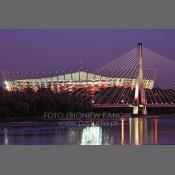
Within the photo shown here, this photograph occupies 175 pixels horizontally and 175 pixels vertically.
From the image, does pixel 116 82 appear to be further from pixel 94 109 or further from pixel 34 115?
pixel 34 115

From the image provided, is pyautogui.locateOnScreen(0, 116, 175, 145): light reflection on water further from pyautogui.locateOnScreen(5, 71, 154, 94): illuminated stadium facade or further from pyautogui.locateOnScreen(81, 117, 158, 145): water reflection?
pyautogui.locateOnScreen(5, 71, 154, 94): illuminated stadium facade

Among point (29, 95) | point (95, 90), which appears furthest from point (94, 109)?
point (29, 95)

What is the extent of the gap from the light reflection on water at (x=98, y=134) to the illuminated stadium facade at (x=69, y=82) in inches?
30.7

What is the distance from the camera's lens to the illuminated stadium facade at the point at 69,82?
1346 centimetres

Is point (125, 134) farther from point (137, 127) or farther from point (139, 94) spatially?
point (139, 94)

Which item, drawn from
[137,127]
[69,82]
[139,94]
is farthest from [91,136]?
[139,94]

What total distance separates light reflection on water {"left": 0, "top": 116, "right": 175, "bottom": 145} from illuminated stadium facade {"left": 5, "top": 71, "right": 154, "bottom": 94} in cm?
78

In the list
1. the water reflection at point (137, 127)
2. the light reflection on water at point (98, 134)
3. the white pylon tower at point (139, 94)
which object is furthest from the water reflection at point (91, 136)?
the white pylon tower at point (139, 94)

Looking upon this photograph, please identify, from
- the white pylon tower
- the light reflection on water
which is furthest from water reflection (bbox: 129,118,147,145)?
the white pylon tower

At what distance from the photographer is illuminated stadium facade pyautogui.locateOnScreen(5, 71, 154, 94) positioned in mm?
13461

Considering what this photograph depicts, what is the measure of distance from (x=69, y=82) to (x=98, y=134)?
201 cm

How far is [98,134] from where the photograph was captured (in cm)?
1190

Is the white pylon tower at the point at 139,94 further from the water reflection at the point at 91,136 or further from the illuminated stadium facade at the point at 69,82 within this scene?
the water reflection at the point at 91,136

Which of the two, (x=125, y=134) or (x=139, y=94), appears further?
(x=139, y=94)
